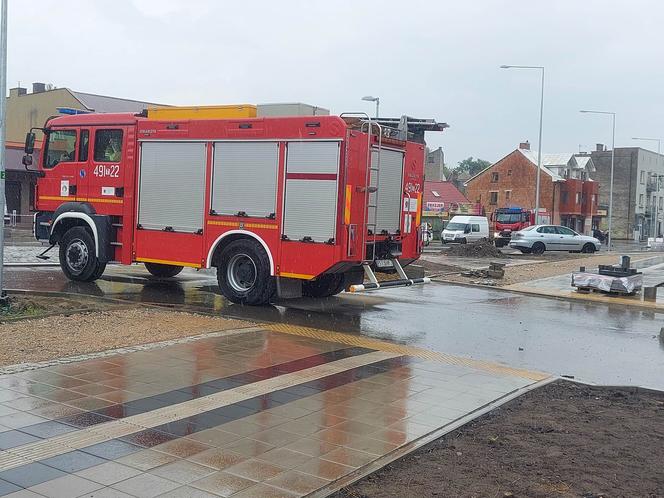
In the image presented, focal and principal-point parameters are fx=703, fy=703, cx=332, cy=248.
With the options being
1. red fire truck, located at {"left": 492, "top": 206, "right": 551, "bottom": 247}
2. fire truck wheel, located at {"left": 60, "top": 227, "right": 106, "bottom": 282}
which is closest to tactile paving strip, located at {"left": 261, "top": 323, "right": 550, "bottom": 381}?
fire truck wheel, located at {"left": 60, "top": 227, "right": 106, "bottom": 282}

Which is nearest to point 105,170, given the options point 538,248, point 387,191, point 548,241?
point 387,191

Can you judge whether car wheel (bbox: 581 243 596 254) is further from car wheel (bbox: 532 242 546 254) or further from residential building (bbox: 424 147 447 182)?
residential building (bbox: 424 147 447 182)

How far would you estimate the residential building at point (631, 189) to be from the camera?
8912 centimetres

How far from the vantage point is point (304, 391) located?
22.1 ft

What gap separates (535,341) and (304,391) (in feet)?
16.6

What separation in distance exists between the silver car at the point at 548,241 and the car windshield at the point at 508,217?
13179 mm

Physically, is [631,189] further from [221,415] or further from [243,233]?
[221,415]

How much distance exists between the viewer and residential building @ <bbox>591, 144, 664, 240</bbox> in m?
89.1

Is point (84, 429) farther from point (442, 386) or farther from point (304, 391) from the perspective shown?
point (442, 386)

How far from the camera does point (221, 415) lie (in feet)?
19.1

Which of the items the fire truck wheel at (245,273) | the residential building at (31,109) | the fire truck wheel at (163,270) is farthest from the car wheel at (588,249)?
the residential building at (31,109)

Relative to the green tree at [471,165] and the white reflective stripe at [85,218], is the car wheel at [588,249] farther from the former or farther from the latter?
the green tree at [471,165]

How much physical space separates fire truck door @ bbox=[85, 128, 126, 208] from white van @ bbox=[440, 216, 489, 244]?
112 feet

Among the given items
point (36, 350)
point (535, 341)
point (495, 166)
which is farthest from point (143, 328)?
point (495, 166)
